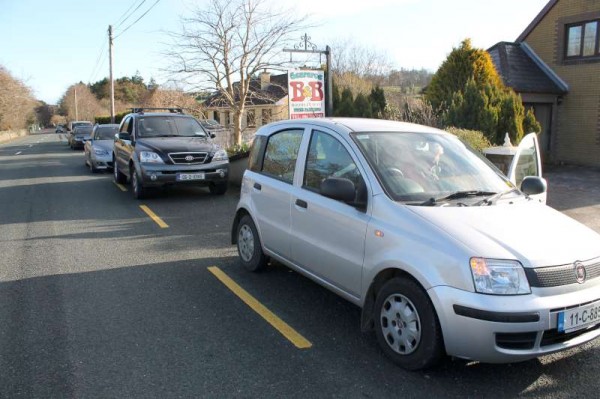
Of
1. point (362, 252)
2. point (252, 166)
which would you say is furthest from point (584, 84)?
point (362, 252)

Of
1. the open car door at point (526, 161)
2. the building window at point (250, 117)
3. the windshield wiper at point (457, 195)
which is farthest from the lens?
the building window at point (250, 117)

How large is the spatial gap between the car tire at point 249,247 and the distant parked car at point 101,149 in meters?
12.2

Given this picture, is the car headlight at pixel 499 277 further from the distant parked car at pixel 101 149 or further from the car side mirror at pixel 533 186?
the distant parked car at pixel 101 149

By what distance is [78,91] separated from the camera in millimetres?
103062

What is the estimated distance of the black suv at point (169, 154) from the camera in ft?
34.9

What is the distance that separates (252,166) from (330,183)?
209 centimetres

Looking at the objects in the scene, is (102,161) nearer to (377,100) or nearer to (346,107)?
(346,107)

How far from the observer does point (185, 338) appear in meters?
4.22

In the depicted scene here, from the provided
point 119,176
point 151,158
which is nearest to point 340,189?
point 151,158

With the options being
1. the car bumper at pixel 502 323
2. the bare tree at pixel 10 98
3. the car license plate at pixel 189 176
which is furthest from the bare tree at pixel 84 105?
the car bumper at pixel 502 323

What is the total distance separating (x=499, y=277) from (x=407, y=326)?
754 mm

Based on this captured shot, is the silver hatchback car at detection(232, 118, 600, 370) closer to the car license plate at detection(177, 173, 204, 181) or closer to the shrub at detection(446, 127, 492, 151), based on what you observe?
the car license plate at detection(177, 173, 204, 181)

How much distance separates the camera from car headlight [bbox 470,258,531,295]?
10.6 ft

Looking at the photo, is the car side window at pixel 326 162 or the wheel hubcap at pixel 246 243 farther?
the wheel hubcap at pixel 246 243
